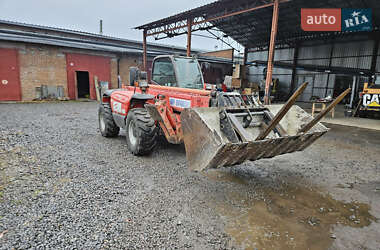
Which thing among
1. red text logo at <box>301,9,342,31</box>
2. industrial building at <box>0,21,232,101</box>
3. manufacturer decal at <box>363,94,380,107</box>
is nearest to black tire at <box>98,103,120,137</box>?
industrial building at <box>0,21,232,101</box>

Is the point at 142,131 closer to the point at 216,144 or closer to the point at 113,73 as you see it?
the point at 216,144

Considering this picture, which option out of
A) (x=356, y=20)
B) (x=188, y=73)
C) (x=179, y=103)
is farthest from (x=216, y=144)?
(x=356, y=20)

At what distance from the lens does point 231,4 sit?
1322 centimetres

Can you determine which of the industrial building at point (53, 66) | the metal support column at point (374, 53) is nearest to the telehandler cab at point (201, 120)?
the industrial building at point (53, 66)

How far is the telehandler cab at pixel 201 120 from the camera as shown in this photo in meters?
2.85

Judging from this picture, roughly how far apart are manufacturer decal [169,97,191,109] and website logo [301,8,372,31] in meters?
8.49

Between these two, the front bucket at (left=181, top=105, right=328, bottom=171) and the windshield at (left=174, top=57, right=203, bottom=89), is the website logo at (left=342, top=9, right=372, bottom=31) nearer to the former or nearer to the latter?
the windshield at (left=174, top=57, right=203, bottom=89)

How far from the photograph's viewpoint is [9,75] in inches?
572

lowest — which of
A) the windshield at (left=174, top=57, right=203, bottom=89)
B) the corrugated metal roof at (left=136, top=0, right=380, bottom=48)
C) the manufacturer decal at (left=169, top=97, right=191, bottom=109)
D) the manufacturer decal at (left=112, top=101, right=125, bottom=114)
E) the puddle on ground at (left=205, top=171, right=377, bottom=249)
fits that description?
the puddle on ground at (left=205, top=171, right=377, bottom=249)

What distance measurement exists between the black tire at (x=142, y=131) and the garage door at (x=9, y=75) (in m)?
14.2

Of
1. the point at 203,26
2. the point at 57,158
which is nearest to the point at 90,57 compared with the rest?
the point at 203,26

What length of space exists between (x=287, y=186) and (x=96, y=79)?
56.1ft

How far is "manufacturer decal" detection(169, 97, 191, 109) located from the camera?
4027 millimetres

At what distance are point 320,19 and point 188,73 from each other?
883cm
